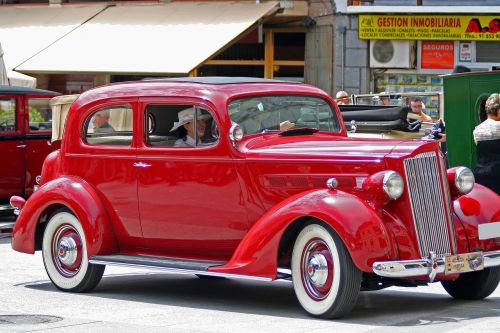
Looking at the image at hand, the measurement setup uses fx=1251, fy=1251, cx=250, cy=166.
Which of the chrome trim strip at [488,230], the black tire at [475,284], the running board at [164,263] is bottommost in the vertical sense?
the black tire at [475,284]

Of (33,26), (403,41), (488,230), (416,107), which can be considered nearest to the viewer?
(488,230)

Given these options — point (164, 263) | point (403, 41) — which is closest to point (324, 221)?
point (164, 263)

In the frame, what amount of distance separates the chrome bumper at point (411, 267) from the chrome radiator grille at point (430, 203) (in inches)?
6.9

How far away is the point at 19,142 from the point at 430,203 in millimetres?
8887

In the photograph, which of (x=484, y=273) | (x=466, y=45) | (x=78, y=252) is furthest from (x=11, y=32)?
(x=484, y=273)

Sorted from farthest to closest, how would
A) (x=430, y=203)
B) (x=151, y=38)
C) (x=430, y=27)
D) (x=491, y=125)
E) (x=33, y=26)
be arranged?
(x=33, y=26), (x=151, y=38), (x=430, y=27), (x=491, y=125), (x=430, y=203)

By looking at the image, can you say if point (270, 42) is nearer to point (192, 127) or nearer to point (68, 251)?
point (68, 251)

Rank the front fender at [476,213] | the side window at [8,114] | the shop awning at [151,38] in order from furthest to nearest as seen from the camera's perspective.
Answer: the shop awning at [151,38] < the side window at [8,114] < the front fender at [476,213]

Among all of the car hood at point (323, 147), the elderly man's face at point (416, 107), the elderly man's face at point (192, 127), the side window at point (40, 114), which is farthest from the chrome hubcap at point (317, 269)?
the elderly man's face at point (416, 107)

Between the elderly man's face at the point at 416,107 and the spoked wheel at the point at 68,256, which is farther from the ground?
the elderly man's face at the point at 416,107

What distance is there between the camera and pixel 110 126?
1107 cm

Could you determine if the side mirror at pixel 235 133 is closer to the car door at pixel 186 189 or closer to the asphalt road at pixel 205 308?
the car door at pixel 186 189

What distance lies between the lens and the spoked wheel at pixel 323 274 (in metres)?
8.79

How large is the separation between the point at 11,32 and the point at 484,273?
1993 cm
